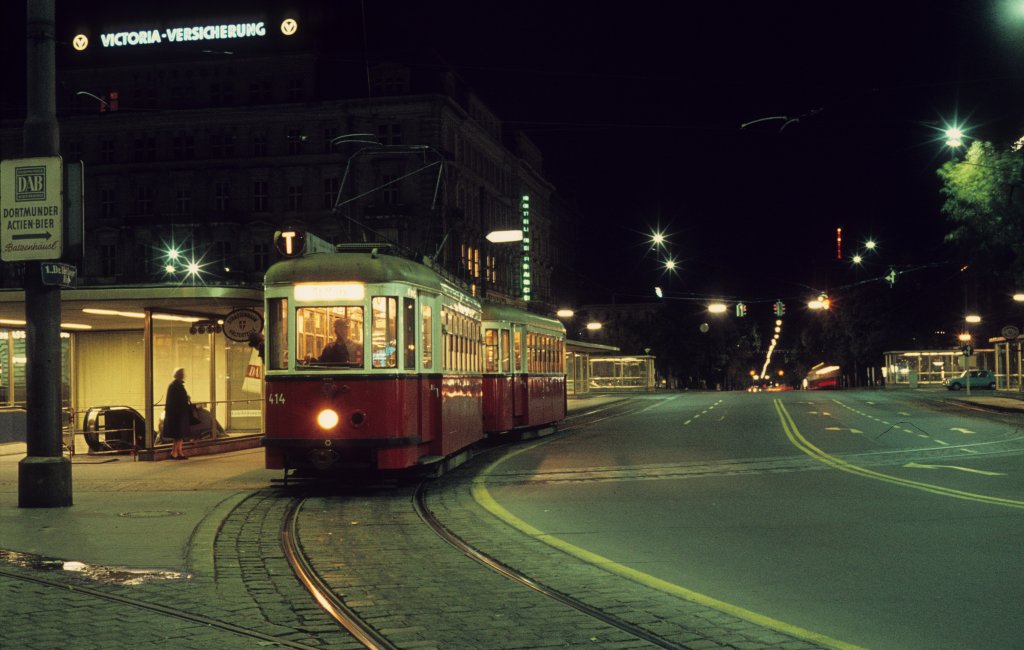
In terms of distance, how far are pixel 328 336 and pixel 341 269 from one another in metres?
0.88

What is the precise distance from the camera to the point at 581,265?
11212cm

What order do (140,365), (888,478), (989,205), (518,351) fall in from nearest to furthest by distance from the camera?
(888,478)
(518,351)
(140,365)
(989,205)

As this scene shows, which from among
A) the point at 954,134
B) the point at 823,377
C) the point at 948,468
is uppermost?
the point at 954,134

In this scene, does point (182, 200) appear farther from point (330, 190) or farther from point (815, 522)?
point (815, 522)

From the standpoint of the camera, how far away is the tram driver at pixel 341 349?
1508cm

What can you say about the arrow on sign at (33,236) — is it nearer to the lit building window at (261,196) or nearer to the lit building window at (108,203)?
the lit building window at (261,196)

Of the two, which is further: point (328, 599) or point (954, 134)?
point (954, 134)

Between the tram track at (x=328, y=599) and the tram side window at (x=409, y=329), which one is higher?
the tram side window at (x=409, y=329)

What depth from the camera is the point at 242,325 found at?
2109cm

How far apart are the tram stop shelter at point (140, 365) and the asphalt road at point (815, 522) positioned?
600 cm

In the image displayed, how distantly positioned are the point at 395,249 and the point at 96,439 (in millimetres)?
8452

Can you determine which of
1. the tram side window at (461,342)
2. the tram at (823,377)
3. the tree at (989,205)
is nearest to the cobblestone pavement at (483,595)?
the tram side window at (461,342)

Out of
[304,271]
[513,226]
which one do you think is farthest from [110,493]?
[513,226]

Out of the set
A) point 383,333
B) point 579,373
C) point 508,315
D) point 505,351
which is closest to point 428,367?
point 383,333
